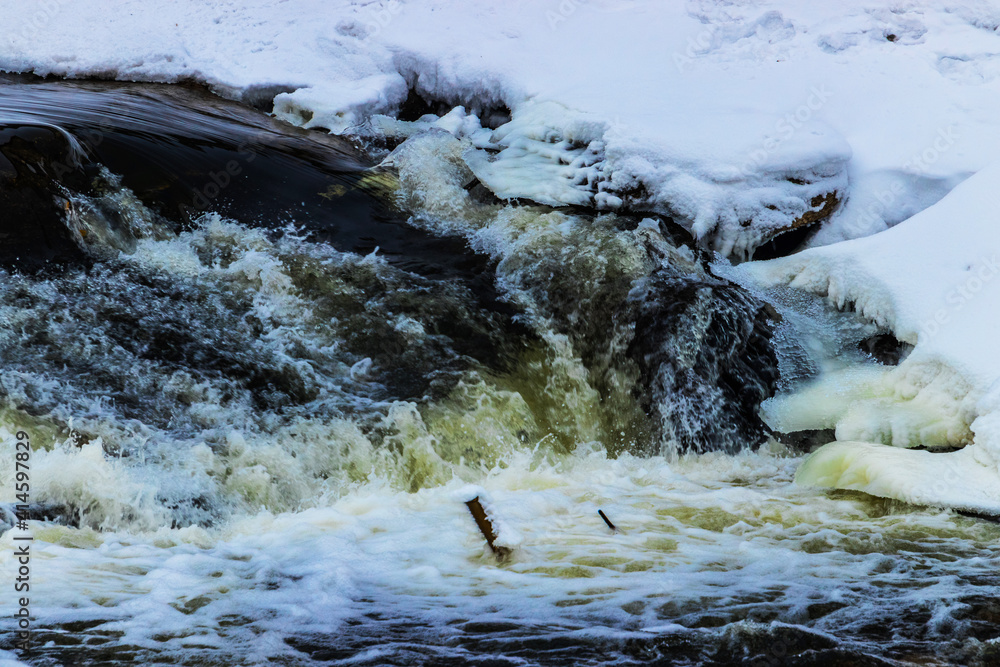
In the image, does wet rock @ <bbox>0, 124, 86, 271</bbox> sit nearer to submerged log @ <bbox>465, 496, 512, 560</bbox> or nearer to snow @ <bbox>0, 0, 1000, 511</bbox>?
snow @ <bbox>0, 0, 1000, 511</bbox>

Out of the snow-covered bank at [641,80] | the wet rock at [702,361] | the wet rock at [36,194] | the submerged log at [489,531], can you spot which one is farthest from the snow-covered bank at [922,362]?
the wet rock at [36,194]

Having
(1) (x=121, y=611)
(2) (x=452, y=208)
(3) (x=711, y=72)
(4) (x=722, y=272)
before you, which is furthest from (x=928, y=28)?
(1) (x=121, y=611)

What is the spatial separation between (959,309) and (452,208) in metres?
3.52

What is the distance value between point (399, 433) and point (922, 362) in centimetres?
296

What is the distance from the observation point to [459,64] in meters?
8.15

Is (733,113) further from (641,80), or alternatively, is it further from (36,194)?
(36,194)

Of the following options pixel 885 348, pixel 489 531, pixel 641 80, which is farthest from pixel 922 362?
pixel 641 80

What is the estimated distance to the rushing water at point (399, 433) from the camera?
8.31ft

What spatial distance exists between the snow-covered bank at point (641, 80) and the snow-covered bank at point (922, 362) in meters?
0.88

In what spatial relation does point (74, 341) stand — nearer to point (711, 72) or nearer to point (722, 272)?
point (722, 272)

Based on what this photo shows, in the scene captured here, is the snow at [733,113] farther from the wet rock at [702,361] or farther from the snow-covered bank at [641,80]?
the wet rock at [702,361]

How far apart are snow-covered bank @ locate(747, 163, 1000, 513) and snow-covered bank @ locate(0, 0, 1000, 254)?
0.88 metres

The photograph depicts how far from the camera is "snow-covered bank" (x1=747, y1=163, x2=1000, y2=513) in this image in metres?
3.76

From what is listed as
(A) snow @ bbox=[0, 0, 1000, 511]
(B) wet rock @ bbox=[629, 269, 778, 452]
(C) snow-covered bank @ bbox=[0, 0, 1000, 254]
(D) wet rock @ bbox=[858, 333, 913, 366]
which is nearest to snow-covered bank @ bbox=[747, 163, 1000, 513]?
(A) snow @ bbox=[0, 0, 1000, 511]
